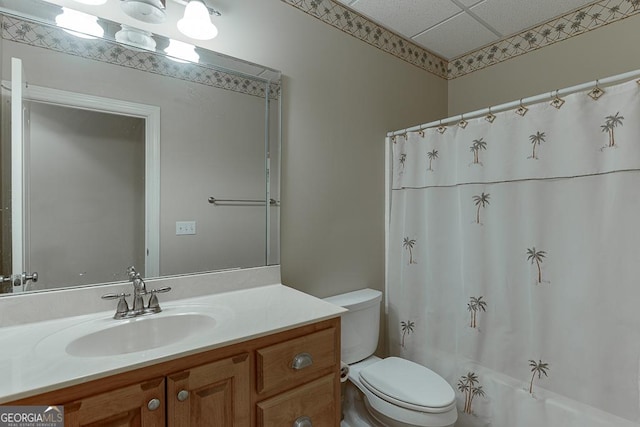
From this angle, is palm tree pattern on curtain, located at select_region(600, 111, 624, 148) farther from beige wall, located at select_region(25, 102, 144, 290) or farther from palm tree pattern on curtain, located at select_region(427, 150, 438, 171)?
beige wall, located at select_region(25, 102, 144, 290)

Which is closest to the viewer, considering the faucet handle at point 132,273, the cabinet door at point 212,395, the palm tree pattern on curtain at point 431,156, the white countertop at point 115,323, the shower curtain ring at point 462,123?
the white countertop at point 115,323

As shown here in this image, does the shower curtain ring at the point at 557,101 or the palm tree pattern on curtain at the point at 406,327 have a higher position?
the shower curtain ring at the point at 557,101

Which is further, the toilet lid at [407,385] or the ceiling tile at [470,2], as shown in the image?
the ceiling tile at [470,2]

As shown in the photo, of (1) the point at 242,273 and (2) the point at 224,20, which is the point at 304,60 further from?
(1) the point at 242,273

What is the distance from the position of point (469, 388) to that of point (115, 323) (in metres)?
1.70

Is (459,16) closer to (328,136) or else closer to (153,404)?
(328,136)

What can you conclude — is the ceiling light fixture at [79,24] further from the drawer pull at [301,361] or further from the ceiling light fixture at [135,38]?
the drawer pull at [301,361]

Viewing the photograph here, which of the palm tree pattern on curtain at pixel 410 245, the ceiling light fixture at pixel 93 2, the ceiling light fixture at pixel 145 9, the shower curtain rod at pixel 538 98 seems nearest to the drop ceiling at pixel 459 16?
the shower curtain rod at pixel 538 98

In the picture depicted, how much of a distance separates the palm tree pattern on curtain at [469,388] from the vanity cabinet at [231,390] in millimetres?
917

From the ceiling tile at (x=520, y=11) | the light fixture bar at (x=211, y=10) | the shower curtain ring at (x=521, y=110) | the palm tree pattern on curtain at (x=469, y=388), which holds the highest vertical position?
the ceiling tile at (x=520, y=11)

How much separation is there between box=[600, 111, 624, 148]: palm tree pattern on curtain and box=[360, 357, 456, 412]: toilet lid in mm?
1219

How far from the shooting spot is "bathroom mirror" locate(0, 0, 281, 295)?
105cm

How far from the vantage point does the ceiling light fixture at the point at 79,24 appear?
1.09m

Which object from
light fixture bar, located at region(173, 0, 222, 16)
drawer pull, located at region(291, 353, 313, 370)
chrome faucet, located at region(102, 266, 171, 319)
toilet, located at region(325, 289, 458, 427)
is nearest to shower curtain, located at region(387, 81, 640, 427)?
toilet, located at region(325, 289, 458, 427)
